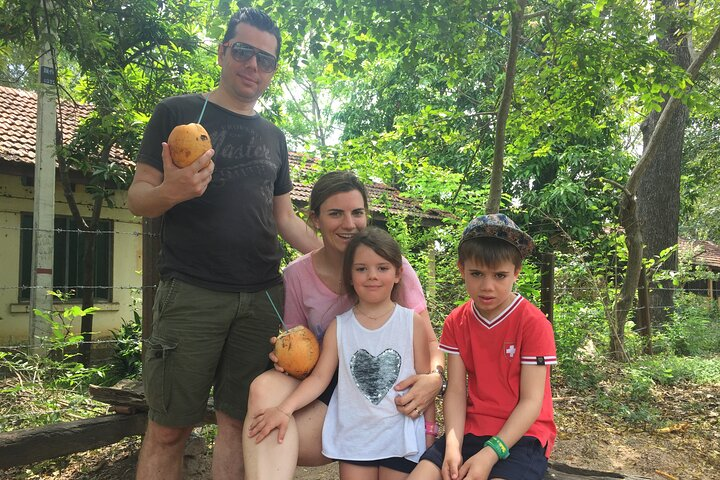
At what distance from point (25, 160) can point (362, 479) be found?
7762 mm

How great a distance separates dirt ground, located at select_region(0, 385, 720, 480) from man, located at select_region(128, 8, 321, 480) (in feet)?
5.35

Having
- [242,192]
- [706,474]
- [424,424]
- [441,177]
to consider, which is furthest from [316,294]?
[441,177]

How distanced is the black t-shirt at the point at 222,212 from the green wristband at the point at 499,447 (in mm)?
1121

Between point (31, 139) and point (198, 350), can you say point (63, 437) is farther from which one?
point (31, 139)

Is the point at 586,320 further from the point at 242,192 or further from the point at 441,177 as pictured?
the point at 242,192

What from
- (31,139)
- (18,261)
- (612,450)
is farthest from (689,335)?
(31,139)

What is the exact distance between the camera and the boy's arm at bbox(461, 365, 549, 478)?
1.89 meters

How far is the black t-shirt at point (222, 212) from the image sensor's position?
7.41 ft

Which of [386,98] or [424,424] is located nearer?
[424,424]

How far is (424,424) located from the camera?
215cm

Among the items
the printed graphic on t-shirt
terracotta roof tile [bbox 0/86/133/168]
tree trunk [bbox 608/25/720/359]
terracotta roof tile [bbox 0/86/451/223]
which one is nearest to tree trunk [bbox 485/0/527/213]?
terracotta roof tile [bbox 0/86/451/223]

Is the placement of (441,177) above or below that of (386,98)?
below

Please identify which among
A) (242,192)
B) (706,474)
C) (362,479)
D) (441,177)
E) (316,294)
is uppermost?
(441,177)

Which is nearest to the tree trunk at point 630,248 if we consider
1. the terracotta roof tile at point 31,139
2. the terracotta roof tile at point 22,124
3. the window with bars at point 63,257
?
the terracotta roof tile at point 31,139
